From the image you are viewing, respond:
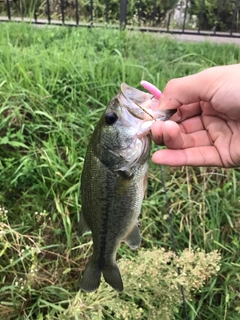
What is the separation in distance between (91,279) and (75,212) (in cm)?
111

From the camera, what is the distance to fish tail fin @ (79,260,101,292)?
1925 millimetres

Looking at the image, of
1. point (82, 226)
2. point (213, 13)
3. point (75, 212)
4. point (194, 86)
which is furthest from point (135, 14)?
point (82, 226)

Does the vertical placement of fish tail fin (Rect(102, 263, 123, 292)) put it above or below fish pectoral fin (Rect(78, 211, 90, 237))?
below

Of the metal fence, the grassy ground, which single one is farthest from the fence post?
the grassy ground

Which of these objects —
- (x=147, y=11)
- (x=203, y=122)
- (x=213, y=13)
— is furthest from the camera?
(x=213, y=13)

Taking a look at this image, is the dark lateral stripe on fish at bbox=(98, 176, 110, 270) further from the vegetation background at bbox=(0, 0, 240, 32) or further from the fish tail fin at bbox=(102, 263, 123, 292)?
the vegetation background at bbox=(0, 0, 240, 32)

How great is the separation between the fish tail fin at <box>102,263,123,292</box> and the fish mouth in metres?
0.74

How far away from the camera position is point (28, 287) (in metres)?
2.51

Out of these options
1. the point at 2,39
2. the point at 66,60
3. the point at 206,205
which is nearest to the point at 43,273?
the point at 206,205

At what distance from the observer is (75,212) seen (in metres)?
3.01

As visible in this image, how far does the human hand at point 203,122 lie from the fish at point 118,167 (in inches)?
2.9

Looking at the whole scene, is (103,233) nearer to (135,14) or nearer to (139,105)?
(139,105)

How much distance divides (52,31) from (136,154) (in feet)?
12.6

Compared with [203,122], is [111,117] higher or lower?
higher
